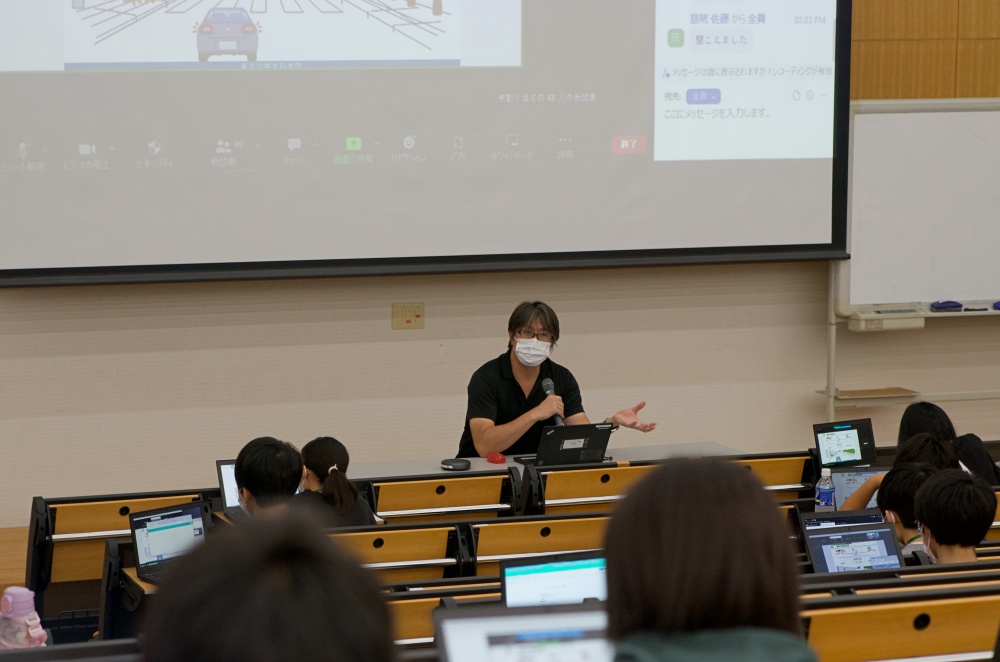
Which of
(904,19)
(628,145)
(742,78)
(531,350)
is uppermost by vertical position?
(904,19)

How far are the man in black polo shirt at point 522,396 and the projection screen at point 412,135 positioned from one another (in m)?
1.15

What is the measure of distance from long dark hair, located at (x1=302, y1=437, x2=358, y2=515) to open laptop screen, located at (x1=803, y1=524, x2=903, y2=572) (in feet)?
4.38

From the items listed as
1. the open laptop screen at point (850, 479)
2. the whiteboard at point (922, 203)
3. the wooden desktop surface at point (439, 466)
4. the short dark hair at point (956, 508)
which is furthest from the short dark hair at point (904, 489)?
the whiteboard at point (922, 203)

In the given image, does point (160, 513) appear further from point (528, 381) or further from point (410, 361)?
point (410, 361)

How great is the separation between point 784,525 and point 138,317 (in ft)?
16.3

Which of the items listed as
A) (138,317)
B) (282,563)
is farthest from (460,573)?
(138,317)

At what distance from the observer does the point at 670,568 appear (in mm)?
1070

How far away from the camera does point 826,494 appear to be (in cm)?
378

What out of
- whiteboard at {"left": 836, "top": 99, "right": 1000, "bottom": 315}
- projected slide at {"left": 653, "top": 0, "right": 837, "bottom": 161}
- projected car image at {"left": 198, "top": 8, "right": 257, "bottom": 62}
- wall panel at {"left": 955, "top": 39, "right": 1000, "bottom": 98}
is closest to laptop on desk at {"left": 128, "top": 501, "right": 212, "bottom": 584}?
projected car image at {"left": 198, "top": 8, "right": 257, "bottom": 62}

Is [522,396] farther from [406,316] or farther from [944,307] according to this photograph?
[944,307]

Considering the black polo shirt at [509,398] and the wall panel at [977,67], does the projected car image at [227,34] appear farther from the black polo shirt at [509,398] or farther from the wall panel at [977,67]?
the wall panel at [977,67]

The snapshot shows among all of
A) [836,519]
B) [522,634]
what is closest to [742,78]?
[836,519]

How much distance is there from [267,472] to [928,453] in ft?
6.73

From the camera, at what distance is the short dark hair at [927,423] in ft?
12.5
